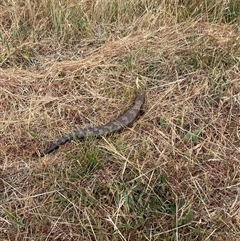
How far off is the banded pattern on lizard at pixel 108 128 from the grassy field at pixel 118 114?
4cm

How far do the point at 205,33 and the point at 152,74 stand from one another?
1.96 ft

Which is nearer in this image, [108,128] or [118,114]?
[108,128]

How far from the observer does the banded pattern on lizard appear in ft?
9.39

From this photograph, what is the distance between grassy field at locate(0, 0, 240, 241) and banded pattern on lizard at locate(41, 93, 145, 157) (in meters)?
0.04

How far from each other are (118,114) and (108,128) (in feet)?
0.69

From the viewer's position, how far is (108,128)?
2951 millimetres

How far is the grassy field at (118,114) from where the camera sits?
2453 mm

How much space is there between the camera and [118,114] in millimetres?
3131

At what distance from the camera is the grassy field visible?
8.05 ft

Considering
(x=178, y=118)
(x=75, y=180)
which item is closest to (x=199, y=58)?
(x=178, y=118)

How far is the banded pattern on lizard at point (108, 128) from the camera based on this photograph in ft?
9.39

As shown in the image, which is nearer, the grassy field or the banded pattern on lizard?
the grassy field

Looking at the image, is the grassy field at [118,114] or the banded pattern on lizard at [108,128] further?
the banded pattern on lizard at [108,128]

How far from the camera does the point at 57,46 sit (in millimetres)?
3754
